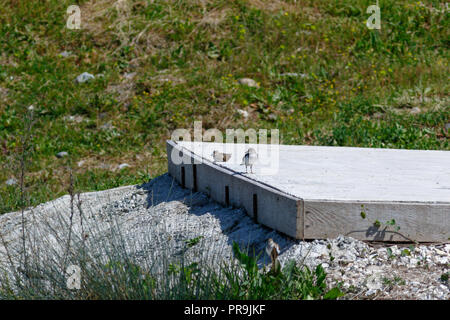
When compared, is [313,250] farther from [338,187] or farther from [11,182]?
[11,182]

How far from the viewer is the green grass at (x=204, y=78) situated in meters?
7.34

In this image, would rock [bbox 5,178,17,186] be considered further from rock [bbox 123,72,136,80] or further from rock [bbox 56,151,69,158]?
rock [bbox 123,72,136,80]

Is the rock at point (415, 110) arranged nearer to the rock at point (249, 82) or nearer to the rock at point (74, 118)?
the rock at point (249, 82)

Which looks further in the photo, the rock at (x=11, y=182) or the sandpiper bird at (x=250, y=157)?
the rock at (x=11, y=182)

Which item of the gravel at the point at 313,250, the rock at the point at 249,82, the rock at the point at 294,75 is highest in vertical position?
the rock at the point at 294,75

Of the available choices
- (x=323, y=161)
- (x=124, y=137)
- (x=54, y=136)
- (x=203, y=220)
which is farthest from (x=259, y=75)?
(x=203, y=220)

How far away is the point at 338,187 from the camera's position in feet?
13.5

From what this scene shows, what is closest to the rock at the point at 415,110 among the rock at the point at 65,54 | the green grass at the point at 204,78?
the green grass at the point at 204,78

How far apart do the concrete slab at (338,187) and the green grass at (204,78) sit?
1614 millimetres

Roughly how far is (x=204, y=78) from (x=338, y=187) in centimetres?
490

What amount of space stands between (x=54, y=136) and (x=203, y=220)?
4.19 m

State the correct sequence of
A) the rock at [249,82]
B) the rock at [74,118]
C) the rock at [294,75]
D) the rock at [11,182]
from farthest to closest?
the rock at [294,75]
the rock at [249,82]
the rock at [74,118]
the rock at [11,182]

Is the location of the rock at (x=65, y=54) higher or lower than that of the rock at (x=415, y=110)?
higher

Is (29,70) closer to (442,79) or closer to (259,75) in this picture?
(259,75)
